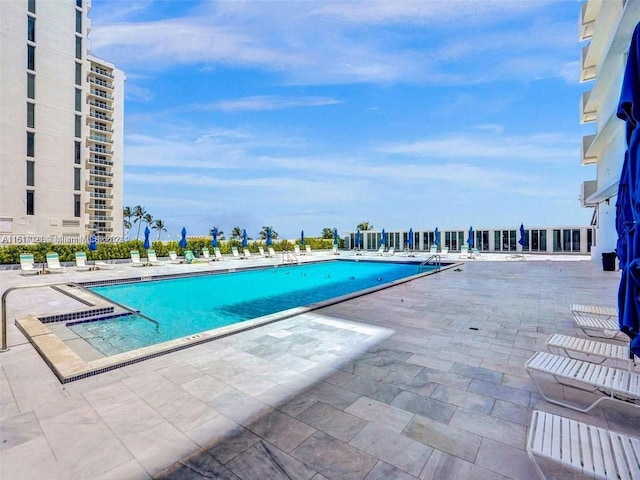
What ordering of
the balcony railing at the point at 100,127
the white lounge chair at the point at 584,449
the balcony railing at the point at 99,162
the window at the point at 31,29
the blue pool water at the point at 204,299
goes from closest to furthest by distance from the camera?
the white lounge chair at the point at 584,449, the blue pool water at the point at 204,299, the window at the point at 31,29, the balcony railing at the point at 99,162, the balcony railing at the point at 100,127

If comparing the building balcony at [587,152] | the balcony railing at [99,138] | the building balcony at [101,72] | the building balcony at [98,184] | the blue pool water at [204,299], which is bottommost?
→ the blue pool water at [204,299]

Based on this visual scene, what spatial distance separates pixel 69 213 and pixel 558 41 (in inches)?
1405

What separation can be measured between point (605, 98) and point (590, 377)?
17636mm

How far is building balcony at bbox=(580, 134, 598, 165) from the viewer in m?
16.3

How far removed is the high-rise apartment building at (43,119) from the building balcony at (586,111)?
31.6 meters

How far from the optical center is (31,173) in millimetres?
25922

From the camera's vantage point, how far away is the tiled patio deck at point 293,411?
6.69 feet

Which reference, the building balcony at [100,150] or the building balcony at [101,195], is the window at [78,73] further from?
the building balcony at [101,195]

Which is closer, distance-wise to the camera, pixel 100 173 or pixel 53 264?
pixel 53 264

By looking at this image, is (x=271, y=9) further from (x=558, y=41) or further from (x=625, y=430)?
(x=625, y=430)

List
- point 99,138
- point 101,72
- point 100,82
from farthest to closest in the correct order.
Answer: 1. point 100,82
2. point 101,72
3. point 99,138

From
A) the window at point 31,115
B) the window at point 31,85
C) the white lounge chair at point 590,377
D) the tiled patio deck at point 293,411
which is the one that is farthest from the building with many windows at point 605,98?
the window at point 31,85

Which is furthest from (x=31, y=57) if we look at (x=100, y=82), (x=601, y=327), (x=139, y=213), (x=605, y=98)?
(x=139, y=213)

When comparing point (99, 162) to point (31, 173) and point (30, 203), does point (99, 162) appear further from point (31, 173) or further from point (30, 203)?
point (30, 203)
